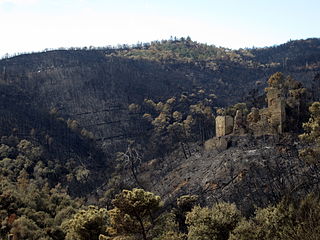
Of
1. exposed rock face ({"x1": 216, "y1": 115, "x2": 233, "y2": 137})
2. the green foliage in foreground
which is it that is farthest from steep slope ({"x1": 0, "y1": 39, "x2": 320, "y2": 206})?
the green foliage in foreground

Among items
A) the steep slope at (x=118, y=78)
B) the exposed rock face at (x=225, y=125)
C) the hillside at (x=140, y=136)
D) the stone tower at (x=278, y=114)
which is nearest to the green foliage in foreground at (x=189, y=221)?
the hillside at (x=140, y=136)

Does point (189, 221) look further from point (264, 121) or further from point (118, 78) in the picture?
point (118, 78)

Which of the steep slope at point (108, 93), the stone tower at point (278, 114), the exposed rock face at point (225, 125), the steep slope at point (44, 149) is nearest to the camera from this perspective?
the stone tower at point (278, 114)

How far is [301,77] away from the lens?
103625 millimetres

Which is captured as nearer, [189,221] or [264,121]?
[189,221]

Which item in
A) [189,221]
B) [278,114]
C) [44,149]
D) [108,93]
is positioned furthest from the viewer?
[108,93]

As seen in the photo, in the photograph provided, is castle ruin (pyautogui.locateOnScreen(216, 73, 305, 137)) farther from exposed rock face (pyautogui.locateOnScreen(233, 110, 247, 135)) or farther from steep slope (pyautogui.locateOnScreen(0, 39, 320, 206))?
steep slope (pyautogui.locateOnScreen(0, 39, 320, 206))

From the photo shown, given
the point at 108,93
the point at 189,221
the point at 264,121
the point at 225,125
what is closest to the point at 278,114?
the point at 264,121

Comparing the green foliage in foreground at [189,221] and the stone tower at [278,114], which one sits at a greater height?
the stone tower at [278,114]

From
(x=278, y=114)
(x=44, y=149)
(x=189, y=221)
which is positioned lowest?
(x=44, y=149)

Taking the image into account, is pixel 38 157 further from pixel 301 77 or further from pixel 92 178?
pixel 301 77

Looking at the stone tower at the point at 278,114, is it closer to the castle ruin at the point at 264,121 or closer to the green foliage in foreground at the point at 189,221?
the castle ruin at the point at 264,121

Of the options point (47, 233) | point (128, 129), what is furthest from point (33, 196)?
point (128, 129)

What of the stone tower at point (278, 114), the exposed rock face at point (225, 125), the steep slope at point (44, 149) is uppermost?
the stone tower at point (278, 114)
